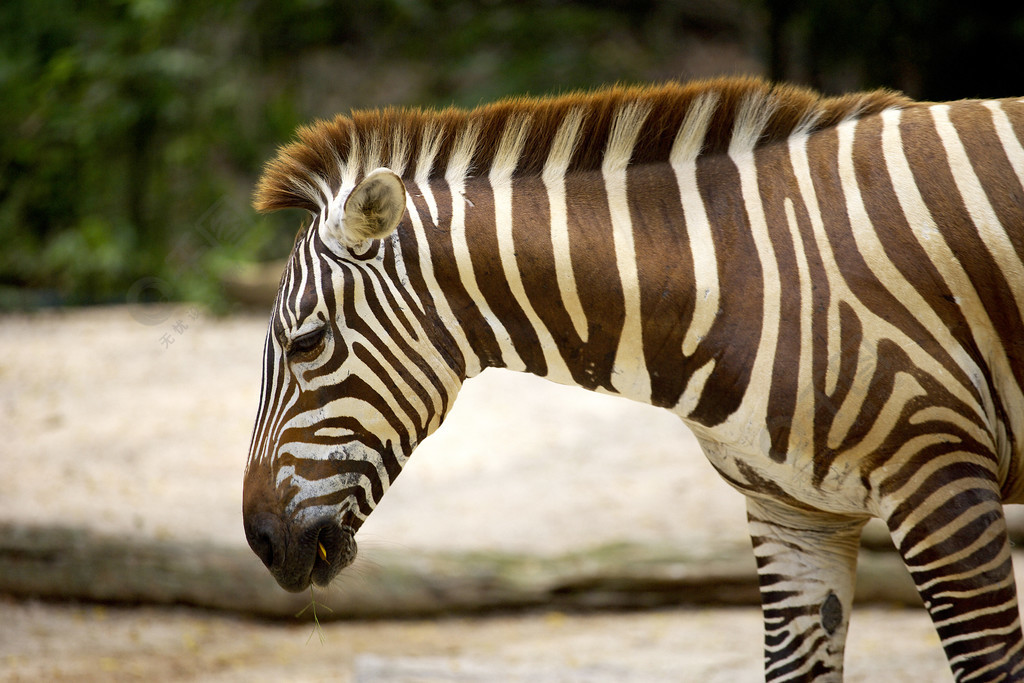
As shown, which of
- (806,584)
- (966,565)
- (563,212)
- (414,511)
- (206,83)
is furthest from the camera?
(206,83)

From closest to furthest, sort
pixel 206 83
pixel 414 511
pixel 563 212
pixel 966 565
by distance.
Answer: pixel 966 565 < pixel 563 212 < pixel 414 511 < pixel 206 83

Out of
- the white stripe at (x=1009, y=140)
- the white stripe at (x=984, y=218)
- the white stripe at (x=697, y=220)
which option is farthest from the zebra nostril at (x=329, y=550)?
the white stripe at (x=1009, y=140)

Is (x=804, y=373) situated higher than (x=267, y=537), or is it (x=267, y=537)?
(x=804, y=373)

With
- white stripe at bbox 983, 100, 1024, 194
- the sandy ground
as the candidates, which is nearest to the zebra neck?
white stripe at bbox 983, 100, 1024, 194

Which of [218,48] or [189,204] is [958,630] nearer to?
[189,204]

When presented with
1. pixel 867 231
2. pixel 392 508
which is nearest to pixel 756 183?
pixel 867 231

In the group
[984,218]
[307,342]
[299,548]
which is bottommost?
[299,548]

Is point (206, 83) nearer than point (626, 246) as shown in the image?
No

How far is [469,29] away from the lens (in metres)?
13.9

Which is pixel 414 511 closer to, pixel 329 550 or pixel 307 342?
pixel 329 550

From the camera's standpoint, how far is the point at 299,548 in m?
2.17

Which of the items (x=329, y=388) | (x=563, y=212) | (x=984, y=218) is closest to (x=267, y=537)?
(x=329, y=388)

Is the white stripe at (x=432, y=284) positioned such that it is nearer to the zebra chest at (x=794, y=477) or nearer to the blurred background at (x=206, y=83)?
the zebra chest at (x=794, y=477)

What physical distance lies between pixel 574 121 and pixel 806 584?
149 centimetres
